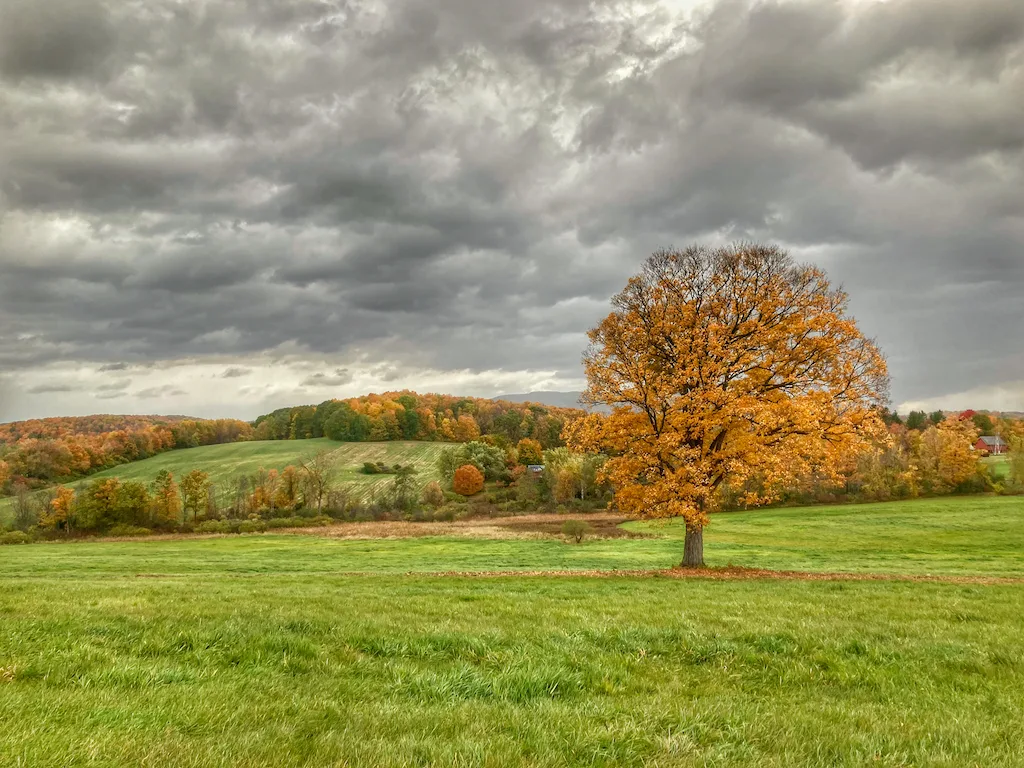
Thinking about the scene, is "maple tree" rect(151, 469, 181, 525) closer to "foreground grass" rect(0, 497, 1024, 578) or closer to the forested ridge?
"foreground grass" rect(0, 497, 1024, 578)

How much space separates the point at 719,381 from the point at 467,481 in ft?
281

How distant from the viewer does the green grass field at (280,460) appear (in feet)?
391

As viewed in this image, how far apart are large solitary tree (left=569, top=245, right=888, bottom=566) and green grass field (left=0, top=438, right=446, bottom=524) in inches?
3431

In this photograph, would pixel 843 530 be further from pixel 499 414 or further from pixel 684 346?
pixel 499 414

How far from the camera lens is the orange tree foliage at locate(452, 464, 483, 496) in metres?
108

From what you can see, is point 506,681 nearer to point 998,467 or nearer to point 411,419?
point 998,467

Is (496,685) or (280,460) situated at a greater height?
(496,685)

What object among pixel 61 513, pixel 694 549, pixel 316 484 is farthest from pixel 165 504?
pixel 694 549

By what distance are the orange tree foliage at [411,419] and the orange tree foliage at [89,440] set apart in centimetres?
1627

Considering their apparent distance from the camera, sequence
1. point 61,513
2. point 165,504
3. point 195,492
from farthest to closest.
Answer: point 195,492 → point 165,504 → point 61,513

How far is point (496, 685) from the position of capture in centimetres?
725

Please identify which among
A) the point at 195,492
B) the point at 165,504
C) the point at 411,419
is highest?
the point at 411,419

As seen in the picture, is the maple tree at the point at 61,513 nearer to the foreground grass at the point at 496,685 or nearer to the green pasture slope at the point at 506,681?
the green pasture slope at the point at 506,681

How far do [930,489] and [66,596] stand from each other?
107 metres
